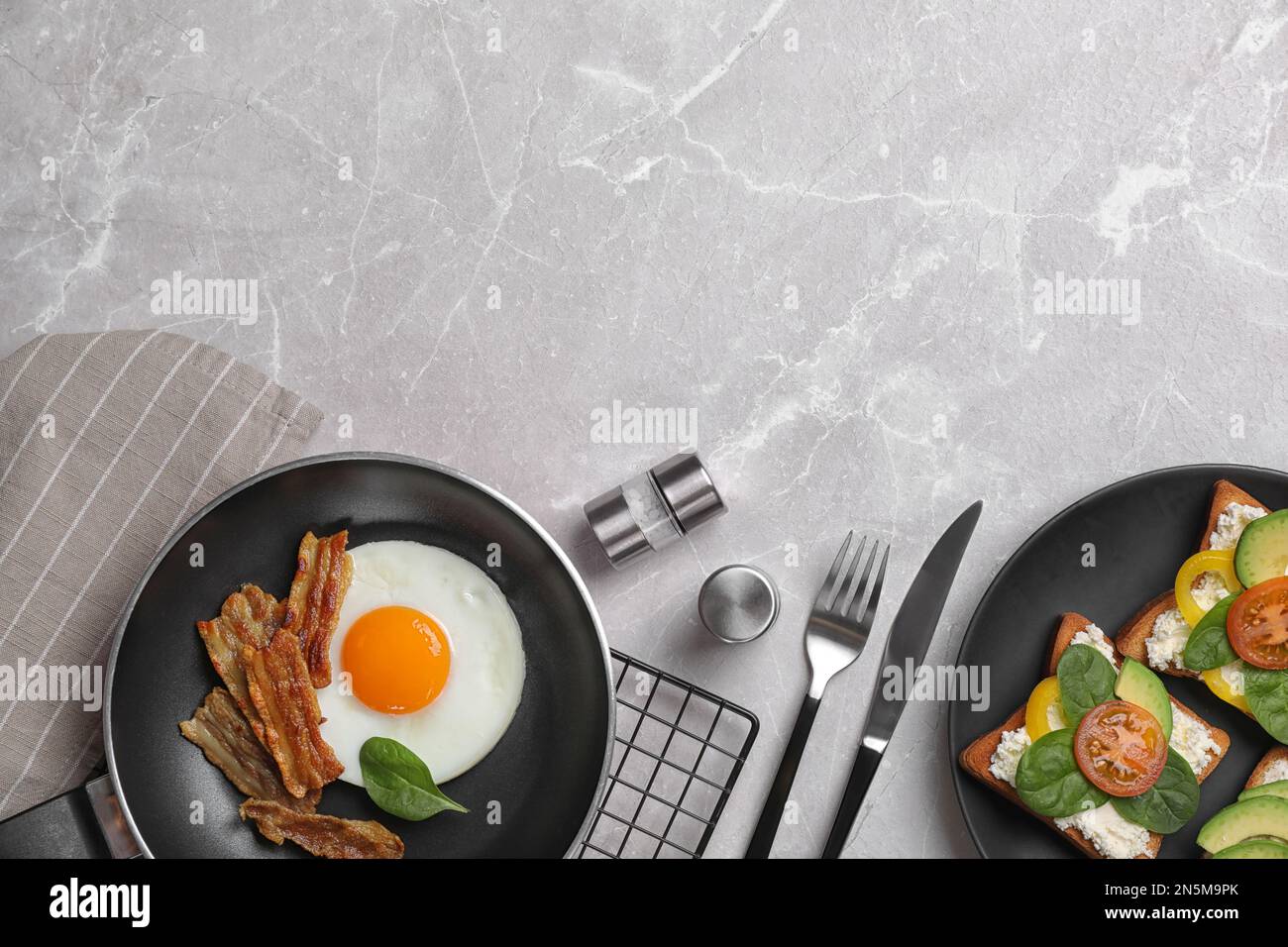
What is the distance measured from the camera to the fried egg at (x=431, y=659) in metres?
1.90

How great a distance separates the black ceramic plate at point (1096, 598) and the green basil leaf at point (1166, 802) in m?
0.11

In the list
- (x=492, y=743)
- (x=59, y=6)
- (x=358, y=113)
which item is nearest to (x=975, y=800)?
(x=492, y=743)

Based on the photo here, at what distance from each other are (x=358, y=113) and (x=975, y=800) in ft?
5.83

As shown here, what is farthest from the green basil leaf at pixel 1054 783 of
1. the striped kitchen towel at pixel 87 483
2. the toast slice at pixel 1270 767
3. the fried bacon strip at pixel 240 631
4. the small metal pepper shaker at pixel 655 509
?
the striped kitchen towel at pixel 87 483

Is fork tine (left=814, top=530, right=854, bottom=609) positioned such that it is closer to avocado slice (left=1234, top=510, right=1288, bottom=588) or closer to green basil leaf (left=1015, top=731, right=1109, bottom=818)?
green basil leaf (left=1015, top=731, right=1109, bottom=818)

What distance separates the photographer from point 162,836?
6.15ft

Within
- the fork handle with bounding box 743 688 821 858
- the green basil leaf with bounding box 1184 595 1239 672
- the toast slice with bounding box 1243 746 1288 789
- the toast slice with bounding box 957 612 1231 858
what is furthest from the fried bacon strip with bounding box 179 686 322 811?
the toast slice with bounding box 1243 746 1288 789

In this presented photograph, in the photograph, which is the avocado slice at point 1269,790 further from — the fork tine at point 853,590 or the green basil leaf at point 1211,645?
the fork tine at point 853,590

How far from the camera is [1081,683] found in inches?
76.0

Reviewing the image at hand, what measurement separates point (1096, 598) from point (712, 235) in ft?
3.34

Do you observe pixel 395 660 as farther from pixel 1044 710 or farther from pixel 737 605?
pixel 1044 710

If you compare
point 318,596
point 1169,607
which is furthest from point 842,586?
point 318,596

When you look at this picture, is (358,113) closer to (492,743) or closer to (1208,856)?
(492,743)

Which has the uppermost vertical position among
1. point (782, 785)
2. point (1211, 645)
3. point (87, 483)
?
point (87, 483)
